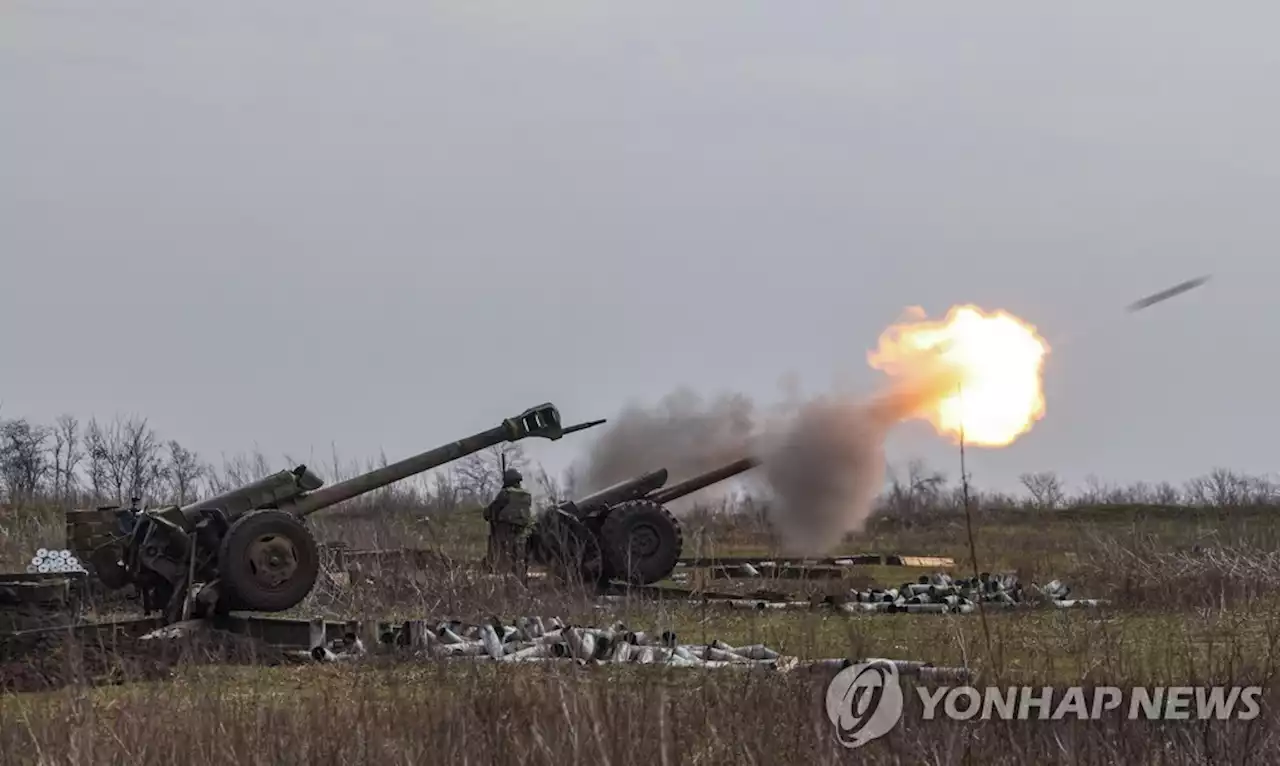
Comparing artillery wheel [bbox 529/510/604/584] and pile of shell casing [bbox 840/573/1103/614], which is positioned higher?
artillery wheel [bbox 529/510/604/584]

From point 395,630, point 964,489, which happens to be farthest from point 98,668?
point 964,489

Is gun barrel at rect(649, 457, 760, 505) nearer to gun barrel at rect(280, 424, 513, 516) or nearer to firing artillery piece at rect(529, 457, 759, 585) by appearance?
Result: firing artillery piece at rect(529, 457, 759, 585)

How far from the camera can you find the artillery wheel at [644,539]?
21.4 m

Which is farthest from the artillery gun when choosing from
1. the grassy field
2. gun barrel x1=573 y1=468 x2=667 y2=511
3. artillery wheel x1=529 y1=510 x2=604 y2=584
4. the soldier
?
gun barrel x1=573 y1=468 x2=667 y2=511

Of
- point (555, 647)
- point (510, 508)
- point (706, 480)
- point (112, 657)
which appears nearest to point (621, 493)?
point (706, 480)

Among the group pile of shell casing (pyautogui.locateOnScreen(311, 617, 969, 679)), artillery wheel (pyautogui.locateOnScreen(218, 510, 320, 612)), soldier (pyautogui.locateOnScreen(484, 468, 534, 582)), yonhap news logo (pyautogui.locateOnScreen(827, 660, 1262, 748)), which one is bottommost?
yonhap news logo (pyautogui.locateOnScreen(827, 660, 1262, 748))

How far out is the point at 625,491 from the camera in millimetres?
22500

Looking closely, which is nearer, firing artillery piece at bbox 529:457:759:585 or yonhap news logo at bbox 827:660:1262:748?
yonhap news logo at bbox 827:660:1262:748

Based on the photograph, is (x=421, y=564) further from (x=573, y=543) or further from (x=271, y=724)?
(x=271, y=724)

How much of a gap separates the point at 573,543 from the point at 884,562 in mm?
6131

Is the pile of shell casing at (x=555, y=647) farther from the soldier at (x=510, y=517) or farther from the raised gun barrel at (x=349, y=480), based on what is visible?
the soldier at (x=510, y=517)

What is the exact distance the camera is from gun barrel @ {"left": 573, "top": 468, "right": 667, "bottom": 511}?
2227 cm

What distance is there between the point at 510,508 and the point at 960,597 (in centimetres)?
618

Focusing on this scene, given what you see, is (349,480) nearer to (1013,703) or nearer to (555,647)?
(555,647)
